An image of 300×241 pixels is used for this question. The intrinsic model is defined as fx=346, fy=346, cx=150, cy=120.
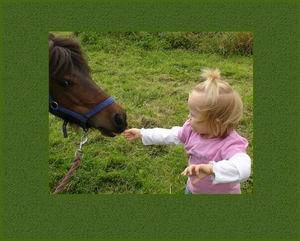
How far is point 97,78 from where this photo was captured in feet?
11.1

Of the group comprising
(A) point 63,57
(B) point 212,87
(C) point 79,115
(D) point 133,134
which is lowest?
(D) point 133,134

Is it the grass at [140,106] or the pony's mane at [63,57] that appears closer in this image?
the pony's mane at [63,57]

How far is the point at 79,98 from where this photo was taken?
2.01 metres

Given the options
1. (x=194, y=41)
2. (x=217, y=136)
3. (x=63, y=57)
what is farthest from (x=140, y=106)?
(x=217, y=136)

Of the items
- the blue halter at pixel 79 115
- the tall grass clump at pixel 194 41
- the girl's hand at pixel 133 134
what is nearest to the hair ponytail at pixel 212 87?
the girl's hand at pixel 133 134

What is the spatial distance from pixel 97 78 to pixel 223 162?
6.91 feet

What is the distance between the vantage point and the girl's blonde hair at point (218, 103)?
5.39 feet

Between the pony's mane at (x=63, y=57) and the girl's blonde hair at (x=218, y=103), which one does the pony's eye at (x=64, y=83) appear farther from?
the girl's blonde hair at (x=218, y=103)

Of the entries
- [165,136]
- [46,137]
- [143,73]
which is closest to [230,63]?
[143,73]

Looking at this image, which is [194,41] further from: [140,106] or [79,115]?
[79,115]

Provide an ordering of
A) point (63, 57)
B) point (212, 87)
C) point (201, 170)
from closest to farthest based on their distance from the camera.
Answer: point (201, 170), point (212, 87), point (63, 57)

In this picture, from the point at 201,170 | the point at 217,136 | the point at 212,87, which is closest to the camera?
the point at 201,170

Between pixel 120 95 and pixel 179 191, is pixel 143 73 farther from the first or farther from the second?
pixel 179 191

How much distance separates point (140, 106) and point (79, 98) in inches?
49.6
